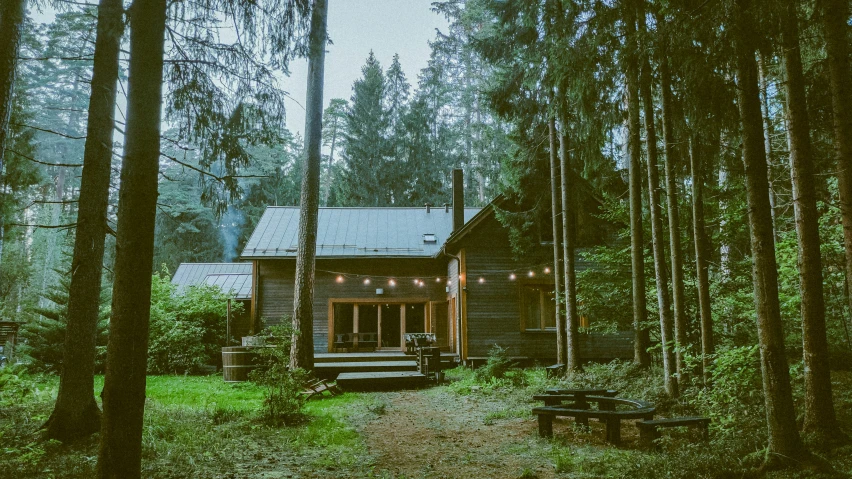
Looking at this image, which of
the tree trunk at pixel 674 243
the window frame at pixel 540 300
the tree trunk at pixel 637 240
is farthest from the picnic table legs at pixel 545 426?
the window frame at pixel 540 300

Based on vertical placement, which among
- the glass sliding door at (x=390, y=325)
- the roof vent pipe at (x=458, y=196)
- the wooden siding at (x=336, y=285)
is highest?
the roof vent pipe at (x=458, y=196)

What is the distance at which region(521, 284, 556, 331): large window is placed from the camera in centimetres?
1788

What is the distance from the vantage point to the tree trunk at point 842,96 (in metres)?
5.73

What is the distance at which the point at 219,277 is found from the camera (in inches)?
883

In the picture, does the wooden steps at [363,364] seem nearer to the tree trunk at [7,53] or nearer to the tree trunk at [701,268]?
the tree trunk at [701,268]

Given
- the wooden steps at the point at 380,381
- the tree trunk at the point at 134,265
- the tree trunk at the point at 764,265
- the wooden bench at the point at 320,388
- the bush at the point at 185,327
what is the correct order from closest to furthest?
the tree trunk at the point at 134,265 < the tree trunk at the point at 764,265 < the wooden bench at the point at 320,388 < the wooden steps at the point at 380,381 < the bush at the point at 185,327

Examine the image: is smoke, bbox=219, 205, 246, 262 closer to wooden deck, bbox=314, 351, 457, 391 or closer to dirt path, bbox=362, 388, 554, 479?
wooden deck, bbox=314, 351, 457, 391

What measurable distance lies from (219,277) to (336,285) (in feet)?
20.0

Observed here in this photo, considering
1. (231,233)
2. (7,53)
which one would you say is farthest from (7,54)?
(231,233)

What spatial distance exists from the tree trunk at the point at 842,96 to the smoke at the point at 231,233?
35.9 metres

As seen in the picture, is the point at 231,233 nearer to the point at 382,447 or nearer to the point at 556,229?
the point at 556,229

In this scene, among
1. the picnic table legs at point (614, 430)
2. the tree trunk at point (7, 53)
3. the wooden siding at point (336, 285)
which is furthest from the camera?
the wooden siding at point (336, 285)

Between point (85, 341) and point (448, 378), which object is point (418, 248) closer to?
point (448, 378)

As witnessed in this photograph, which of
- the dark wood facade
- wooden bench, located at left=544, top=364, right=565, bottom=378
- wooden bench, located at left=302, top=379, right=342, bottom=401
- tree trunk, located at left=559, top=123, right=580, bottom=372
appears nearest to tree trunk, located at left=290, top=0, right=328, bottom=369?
wooden bench, located at left=302, top=379, right=342, bottom=401
